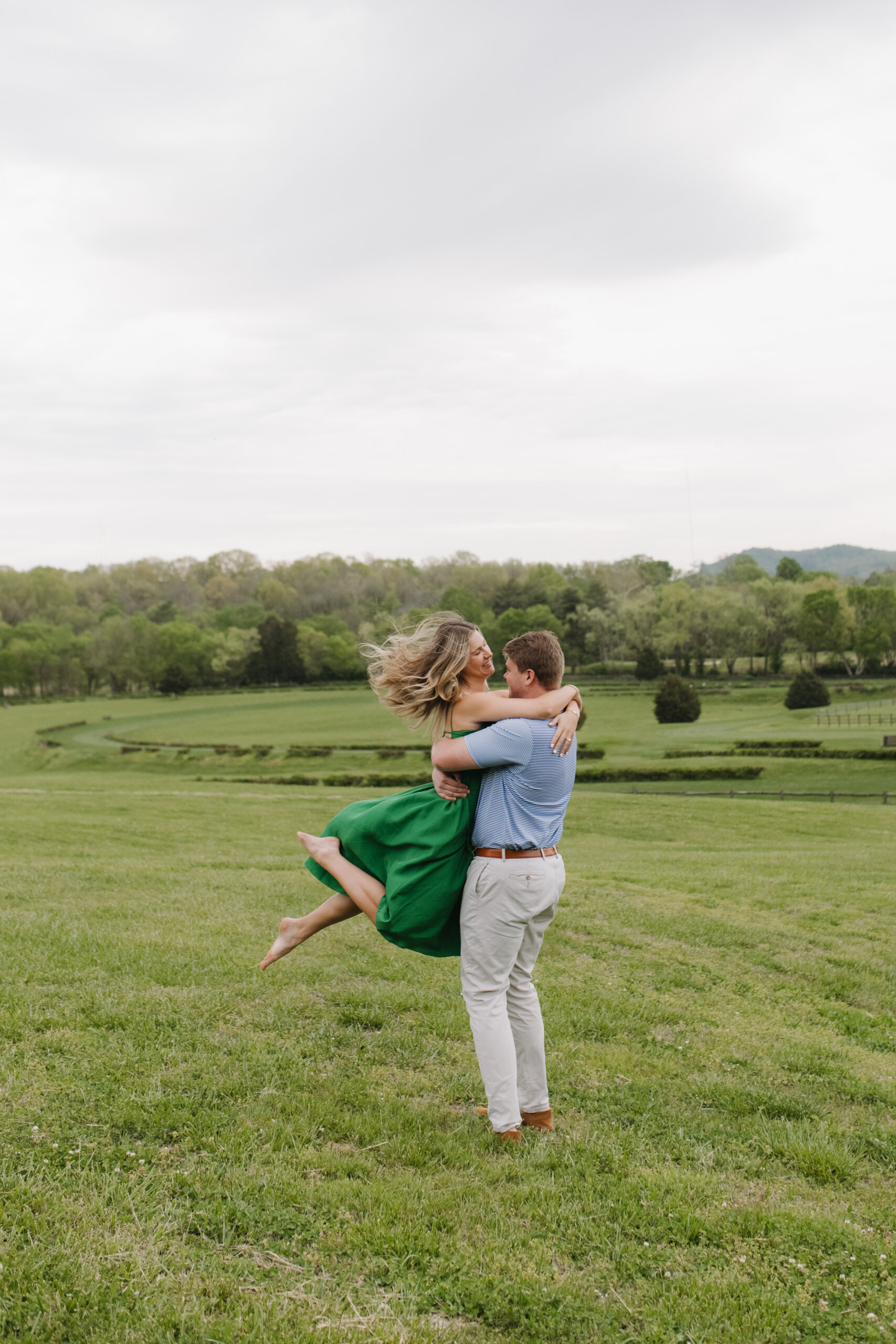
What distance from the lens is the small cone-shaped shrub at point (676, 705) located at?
206 ft

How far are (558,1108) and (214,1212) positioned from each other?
7.19 feet

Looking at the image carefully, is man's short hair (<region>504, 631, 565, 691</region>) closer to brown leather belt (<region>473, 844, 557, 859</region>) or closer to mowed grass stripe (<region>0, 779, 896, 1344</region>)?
brown leather belt (<region>473, 844, 557, 859</region>)

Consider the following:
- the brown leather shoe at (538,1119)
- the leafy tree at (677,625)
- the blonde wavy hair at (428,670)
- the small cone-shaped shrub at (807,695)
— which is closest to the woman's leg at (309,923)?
the blonde wavy hair at (428,670)

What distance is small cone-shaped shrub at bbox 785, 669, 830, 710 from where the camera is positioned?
66812 mm

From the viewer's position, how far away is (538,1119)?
15.7 feet

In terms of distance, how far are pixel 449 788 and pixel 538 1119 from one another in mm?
1934

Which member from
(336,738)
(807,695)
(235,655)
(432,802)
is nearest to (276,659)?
(235,655)

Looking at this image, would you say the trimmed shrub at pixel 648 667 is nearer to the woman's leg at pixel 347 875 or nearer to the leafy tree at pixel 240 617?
the leafy tree at pixel 240 617

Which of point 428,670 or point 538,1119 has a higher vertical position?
point 428,670

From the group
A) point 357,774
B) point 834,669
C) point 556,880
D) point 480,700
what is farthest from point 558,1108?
point 834,669

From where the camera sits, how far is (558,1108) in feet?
16.9

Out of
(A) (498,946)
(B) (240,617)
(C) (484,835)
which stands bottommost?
(A) (498,946)

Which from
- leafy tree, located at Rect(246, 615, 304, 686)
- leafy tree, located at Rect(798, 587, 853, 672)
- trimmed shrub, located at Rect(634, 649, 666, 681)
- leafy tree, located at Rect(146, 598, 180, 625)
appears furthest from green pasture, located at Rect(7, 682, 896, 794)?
leafy tree, located at Rect(146, 598, 180, 625)

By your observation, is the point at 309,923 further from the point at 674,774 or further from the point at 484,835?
the point at 674,774
